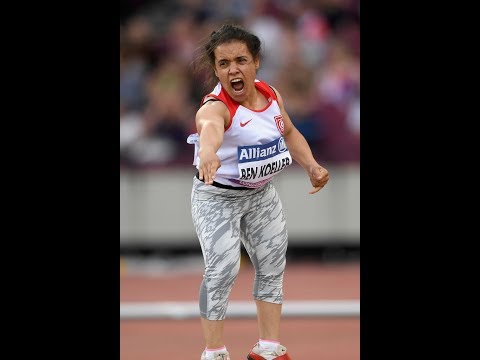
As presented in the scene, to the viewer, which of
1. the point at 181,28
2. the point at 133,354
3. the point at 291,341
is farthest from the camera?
the point at 181,28

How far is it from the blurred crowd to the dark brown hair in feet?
20.1

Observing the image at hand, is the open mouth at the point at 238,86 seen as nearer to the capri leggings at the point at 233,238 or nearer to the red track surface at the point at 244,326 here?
the capri leggings at the point at 233,238

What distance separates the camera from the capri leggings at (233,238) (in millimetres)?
6344

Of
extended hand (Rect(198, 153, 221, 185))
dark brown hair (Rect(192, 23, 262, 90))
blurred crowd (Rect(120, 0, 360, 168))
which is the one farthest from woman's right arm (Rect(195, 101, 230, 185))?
blurred crowd (Rect(120, 0, 360, 168))

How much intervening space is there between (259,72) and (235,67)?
272 inches

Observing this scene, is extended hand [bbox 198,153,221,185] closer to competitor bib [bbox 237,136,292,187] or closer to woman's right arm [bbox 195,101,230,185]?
woman's right arm [bbox 195,101,230,185]

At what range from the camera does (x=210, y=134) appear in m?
5.89

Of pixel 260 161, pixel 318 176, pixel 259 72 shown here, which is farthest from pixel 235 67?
pixel 259 72

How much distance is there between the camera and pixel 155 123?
13195 millimetres

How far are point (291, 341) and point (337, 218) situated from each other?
5.49 m

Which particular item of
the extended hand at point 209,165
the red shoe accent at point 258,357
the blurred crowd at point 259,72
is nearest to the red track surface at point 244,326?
the red shoe accent at point 258,357
